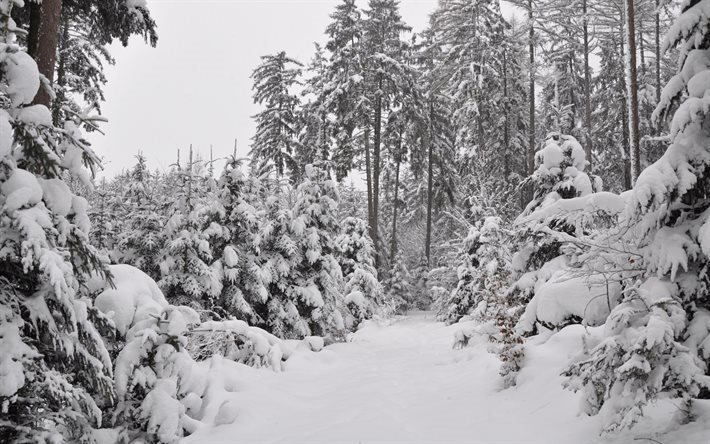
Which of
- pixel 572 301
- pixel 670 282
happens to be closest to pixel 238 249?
pixel 572 301

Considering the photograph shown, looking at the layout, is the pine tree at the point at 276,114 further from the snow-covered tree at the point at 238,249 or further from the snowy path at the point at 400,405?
the snowy path at the point at 400,405

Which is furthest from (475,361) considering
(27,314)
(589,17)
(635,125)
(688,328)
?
(589,17)

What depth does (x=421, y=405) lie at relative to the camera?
697 centimetres

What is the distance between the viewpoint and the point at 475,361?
390 inches

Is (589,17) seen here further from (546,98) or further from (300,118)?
(300,118)

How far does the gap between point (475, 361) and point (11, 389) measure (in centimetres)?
883

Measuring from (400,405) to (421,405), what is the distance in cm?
33

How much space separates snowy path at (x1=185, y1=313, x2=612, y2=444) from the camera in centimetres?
539

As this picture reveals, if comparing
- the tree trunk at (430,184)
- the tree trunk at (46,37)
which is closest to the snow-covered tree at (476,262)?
the tree trunk at (430,184)

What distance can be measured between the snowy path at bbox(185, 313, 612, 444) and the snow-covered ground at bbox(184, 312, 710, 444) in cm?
1

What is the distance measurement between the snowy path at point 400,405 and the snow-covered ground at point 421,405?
0.01 metres

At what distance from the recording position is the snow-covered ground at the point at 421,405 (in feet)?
16.8

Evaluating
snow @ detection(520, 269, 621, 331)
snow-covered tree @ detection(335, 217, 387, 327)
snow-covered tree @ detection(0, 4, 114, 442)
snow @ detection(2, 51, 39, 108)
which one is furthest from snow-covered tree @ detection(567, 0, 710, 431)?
snow-covered tree @ detection(335, 217, 387, 327)

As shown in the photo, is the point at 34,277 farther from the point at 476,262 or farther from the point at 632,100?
the point at 476,262
